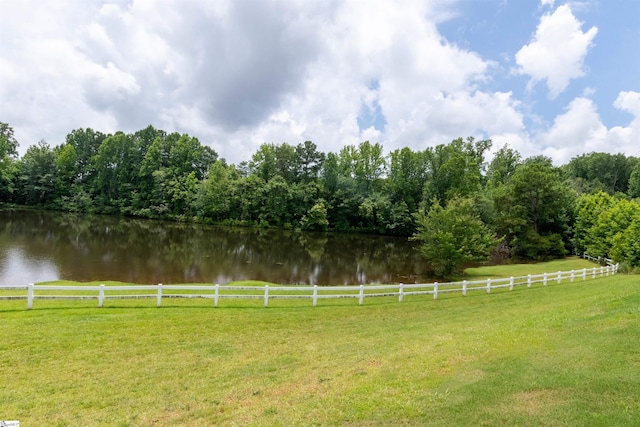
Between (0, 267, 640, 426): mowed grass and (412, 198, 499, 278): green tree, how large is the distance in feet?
47.0

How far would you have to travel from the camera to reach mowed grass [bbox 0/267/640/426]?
5.30m

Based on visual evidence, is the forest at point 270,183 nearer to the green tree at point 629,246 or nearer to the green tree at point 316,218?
the green tree at point 316,218

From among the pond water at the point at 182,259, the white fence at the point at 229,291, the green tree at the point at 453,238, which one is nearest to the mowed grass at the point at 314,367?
the white fence at the point at 229,291

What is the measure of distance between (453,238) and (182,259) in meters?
21.9

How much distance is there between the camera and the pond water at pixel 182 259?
926 inches

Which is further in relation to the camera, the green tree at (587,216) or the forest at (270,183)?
the forest at (270,183)

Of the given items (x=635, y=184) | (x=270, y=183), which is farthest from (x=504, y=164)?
(x=270, y=183)

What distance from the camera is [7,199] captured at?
246 ft


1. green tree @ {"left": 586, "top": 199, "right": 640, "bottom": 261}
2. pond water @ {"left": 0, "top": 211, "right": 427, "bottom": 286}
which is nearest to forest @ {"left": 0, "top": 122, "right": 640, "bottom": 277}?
green tree @ {"left": 586, "top": 199, "right": 640, "bottom": 261}

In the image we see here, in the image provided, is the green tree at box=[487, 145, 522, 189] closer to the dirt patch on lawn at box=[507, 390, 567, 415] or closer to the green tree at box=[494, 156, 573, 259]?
the green tree at box=[494, 156, 573, 259]

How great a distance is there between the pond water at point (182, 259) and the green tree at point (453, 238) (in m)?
2.51

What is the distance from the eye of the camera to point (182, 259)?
30.5m

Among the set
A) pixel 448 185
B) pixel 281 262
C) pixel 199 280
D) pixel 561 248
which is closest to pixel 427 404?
pixel 199 280

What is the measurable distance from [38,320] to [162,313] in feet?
10.8
